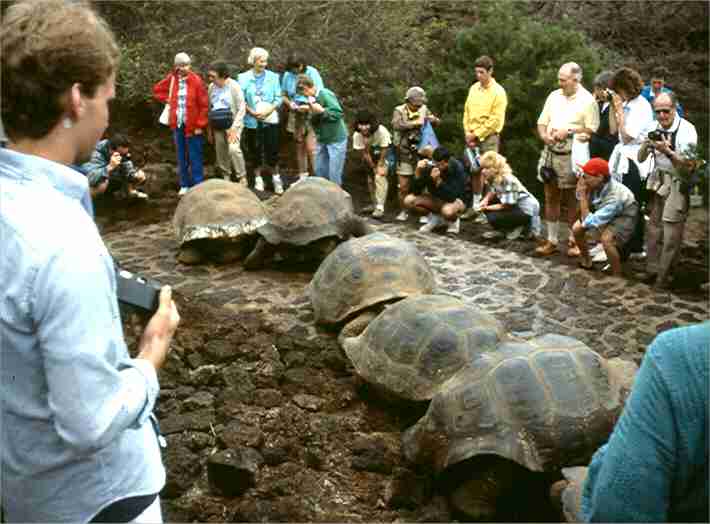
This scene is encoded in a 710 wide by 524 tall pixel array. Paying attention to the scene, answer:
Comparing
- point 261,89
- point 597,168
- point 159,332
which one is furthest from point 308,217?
point 159,332

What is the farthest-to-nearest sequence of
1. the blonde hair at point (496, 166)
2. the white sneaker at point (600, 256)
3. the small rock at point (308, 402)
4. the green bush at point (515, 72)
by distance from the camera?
the green bush at point (515, 72)
the blonde hair at point (496, 166)
the white sneaker at point (600, 256)
the small rock at point (308, 402)

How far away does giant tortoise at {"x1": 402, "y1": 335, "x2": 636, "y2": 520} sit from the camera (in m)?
3.82

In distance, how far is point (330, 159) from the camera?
9.20m

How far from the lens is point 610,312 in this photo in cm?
637

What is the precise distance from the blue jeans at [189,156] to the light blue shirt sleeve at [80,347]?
8.13 metres

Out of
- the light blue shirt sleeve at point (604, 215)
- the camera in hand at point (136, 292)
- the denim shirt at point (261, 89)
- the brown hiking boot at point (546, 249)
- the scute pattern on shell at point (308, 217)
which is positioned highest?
the camera in hand at point (136, 292)

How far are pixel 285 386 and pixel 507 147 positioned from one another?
577cm

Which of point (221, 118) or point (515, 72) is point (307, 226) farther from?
point (515, 72)

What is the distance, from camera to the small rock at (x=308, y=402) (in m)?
4.98

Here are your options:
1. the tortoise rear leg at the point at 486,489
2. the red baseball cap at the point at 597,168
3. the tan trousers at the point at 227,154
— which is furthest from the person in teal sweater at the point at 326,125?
the tortoise rear leg at the point at 486,489

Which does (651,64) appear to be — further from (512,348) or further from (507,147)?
(512,348)

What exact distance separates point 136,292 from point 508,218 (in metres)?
6.69

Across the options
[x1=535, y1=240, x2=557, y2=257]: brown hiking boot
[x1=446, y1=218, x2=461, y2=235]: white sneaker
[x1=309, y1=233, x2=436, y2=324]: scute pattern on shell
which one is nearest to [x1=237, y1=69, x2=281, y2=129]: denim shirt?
[x1=446, y1=218, x2=461, y2=235]: white sneaker

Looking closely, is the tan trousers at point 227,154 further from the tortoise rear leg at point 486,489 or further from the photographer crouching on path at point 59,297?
the photographer crouching on path at point 59,297
